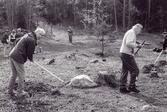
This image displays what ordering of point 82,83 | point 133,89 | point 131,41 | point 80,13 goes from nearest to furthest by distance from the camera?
point 131,41 < point 133,89 < point 82,83 < point 80,13

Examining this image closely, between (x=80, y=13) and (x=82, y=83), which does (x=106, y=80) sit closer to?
(x=82, y=83)

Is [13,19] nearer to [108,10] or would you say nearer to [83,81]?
[108,10]

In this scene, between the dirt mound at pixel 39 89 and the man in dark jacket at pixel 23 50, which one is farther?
the dirt mound at pixel 39 89

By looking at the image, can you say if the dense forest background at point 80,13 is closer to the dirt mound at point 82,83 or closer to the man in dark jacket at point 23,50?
the dirt mound at point 82,83

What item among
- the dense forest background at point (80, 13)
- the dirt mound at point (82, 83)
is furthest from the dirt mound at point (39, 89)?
the dense forest background at point (80, 13)

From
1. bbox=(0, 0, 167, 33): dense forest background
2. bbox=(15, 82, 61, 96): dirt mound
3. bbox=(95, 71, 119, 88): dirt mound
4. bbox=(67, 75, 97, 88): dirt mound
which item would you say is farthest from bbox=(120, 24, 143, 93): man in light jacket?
bbox=(0, 0, 167, 33): dense forest background

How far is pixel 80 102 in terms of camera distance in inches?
320

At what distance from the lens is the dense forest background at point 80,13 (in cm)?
4144

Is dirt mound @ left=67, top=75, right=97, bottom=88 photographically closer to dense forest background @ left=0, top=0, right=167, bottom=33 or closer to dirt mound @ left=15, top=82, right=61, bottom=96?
dirt mound @ left=15, top=82, right=61, bottom=96

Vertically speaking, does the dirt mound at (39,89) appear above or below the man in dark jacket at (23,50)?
below

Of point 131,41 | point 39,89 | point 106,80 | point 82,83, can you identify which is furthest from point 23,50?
point 106,80

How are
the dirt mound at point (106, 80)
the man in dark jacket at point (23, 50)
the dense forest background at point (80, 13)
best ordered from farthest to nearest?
the dense forest background at point (80, 13)
the dirt mound at point (106, 80)
the man in dark jacket at point (23, 50)

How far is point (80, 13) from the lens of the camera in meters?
44.8

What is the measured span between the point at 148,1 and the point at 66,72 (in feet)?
116
